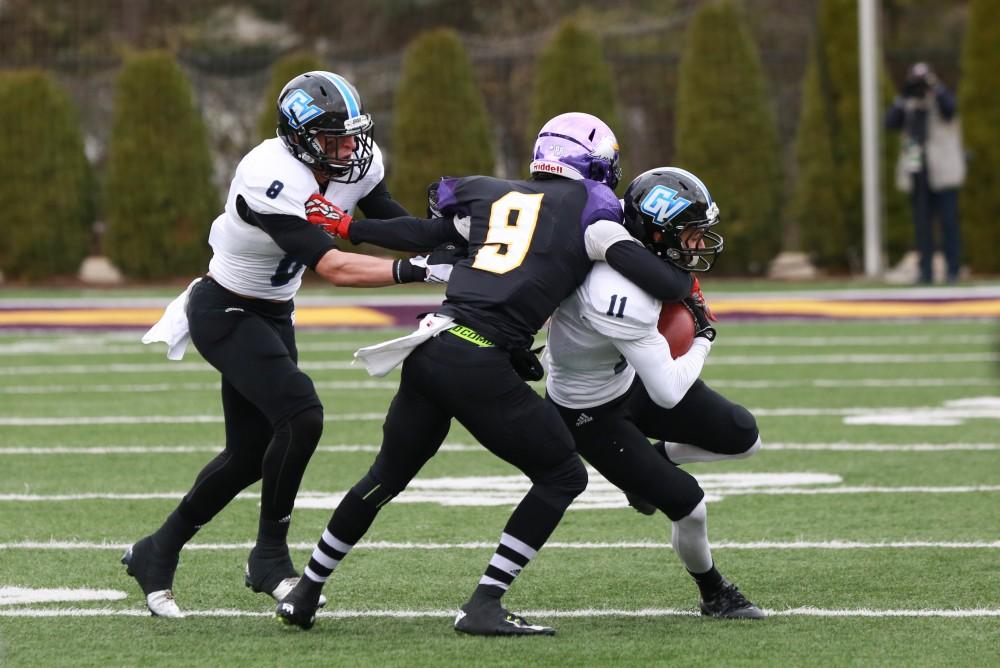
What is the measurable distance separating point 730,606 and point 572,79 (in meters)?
14.0

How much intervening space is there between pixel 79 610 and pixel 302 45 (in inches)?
962

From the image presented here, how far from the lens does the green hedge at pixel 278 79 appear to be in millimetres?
18125

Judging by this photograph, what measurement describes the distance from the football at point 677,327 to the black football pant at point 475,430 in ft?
1.46

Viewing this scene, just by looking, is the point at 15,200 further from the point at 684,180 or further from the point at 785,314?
the point at 684,180

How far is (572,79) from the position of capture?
18578 millimetres

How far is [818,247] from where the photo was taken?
18344mm

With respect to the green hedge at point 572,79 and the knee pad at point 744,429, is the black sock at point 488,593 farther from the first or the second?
the green hedge at point 572,79

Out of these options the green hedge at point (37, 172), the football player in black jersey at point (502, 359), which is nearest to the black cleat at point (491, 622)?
the football player in black jersey at point (502, 359)

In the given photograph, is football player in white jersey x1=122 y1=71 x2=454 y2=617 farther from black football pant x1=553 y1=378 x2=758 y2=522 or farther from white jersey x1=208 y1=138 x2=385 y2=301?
black football pant x1=553 y1=378 x2=758 y2=522

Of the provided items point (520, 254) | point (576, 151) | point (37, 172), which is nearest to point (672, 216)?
point (576, 151)

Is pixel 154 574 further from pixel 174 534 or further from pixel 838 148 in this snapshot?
pixel 838 148

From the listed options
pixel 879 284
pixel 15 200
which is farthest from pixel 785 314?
pixel 15 200

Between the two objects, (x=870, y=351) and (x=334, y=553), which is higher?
(x=334, y=553)

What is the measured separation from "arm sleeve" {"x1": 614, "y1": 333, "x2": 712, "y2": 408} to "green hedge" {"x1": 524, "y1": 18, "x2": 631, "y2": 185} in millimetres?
13770
